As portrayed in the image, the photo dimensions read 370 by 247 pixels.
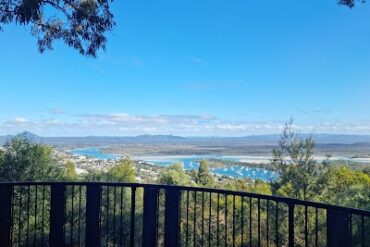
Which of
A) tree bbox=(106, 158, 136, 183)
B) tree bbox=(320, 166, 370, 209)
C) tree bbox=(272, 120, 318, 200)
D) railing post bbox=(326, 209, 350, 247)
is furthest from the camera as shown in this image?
tree bbox=(272, 120, 318, 200)

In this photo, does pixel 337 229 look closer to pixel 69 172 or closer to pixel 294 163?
pixel 69 172

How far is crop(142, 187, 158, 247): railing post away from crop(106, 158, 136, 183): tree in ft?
63.0

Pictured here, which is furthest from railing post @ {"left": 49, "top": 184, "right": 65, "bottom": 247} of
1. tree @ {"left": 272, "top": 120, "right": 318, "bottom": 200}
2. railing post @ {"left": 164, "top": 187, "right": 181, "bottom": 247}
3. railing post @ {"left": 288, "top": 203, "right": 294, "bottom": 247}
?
tree @ {"left": 272, "top": 120, "right": 318, "bottom": 200}

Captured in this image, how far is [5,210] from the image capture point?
4324 millimetres

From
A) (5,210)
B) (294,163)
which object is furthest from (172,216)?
(294,163)

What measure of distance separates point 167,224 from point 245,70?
158ft

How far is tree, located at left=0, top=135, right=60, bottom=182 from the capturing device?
1945cm

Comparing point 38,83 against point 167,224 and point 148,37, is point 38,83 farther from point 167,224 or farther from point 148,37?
point 167,224

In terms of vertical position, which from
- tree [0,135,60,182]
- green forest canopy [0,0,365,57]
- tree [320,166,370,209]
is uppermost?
green forest canopy [0,0,365,57]

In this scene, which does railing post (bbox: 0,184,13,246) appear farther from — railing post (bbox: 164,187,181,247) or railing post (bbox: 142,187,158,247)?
railing post (bbox: 164,187,181,247)

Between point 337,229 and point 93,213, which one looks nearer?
point 337,229

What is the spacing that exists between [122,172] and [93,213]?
2048 centimetres

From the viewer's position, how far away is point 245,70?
50.8 m

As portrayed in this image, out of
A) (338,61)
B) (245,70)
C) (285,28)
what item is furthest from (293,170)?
(245,70)
